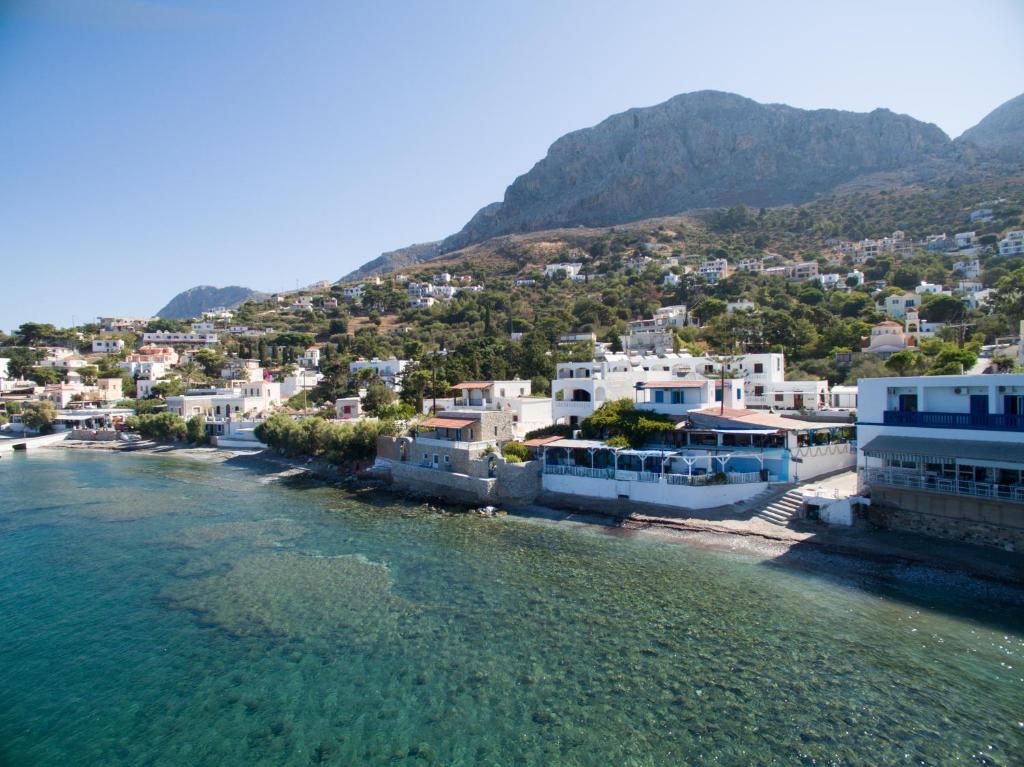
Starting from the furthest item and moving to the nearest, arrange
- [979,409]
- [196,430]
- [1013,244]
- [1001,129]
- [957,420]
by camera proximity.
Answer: [1001,129] → [1013,244] → [196,430] → [957,420] → [979,409]

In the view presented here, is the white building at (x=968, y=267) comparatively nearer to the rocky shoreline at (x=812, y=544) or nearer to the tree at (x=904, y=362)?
the tree at (x=904, y=362)

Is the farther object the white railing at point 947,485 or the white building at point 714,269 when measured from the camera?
the white building at point 714,269

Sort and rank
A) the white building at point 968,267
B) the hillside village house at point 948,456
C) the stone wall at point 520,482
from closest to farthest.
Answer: the hillside village house at point 948,456, the stone wall at point 520,482, the white building at point 968,267

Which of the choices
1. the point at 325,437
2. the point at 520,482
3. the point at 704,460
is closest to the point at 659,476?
the point at 704,460

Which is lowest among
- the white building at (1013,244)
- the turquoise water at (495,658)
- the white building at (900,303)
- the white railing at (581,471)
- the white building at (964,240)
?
the turquoise water at (495,658)

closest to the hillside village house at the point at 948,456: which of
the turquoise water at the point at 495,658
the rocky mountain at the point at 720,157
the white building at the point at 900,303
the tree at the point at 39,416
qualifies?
the turquoise water at the point at 495,658

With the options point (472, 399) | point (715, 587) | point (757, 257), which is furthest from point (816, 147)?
point (715, 587)

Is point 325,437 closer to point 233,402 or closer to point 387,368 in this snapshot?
point 233,402

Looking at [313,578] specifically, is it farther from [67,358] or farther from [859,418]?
[67,358]
